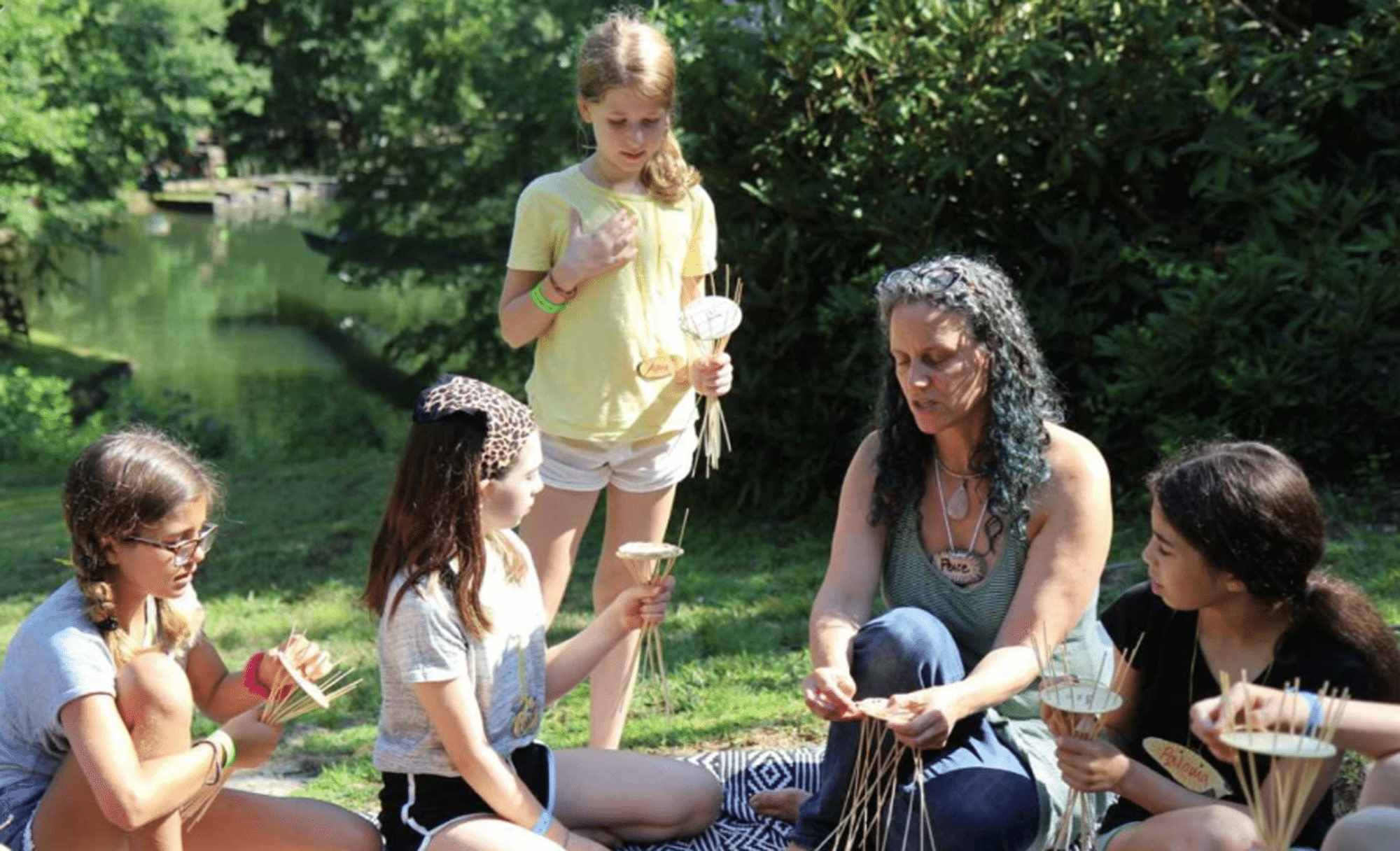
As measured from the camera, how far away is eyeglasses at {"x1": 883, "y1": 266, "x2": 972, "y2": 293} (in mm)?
3053

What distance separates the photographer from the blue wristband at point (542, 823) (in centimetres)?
296

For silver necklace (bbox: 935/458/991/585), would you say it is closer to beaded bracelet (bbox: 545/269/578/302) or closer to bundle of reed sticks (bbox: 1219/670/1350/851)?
bundle of reed sticks (bbox: 1219/670/1350/851)

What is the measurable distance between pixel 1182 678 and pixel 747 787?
48.2 inches

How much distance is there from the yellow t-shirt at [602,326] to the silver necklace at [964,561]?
2.73 ft

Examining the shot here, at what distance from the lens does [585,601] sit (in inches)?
232

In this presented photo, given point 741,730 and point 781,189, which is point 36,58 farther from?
point 741,730

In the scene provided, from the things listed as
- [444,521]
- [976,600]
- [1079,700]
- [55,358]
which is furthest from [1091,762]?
[55,358]

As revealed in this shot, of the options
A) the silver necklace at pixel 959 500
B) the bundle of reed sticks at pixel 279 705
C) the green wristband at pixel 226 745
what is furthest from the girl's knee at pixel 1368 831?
the green wristband at pixel 226 745

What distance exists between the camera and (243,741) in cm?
280

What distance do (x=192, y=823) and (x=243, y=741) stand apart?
259 mm

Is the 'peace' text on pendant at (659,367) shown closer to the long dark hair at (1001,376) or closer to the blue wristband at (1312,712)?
the long dark hair at (1001,376)

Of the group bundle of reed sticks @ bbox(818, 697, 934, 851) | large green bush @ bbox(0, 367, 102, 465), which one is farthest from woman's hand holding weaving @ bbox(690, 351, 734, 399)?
large green bush @ bbox(0, 367, 102, 465)

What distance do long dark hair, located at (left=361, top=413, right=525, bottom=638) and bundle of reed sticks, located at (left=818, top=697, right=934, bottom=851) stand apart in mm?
737

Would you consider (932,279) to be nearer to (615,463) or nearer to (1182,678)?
(1182,678)
